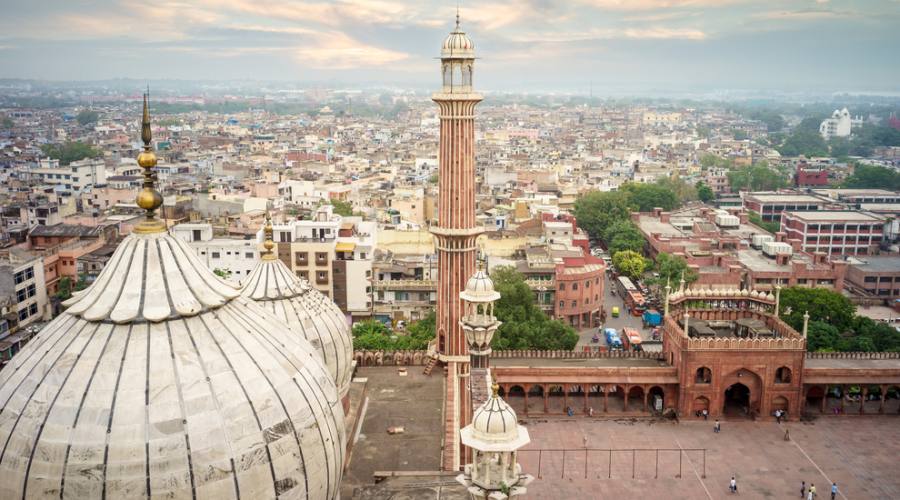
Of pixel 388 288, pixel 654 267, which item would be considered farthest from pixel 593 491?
pixel 654 267

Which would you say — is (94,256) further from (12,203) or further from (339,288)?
(12,203)

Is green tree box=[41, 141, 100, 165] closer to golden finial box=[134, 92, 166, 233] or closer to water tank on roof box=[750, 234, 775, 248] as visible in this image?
water tank on roof box=[750, 234, 775, 248]

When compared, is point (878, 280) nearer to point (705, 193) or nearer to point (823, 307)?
point (823, 307)

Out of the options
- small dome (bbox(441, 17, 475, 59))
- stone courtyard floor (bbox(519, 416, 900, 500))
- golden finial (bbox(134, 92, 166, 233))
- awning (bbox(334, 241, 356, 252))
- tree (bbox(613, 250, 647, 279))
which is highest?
small dome (bbox(441, 17, 475, 59))

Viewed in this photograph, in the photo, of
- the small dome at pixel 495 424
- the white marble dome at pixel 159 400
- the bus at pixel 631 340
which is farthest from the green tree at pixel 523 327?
the white marble dome at pixel 159 400

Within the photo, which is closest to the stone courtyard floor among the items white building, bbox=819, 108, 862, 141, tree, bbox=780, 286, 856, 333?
tree, bbox=780, 286, 856, 333

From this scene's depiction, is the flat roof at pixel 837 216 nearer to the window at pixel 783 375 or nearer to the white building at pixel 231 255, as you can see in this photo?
the window at pixel 783 375
